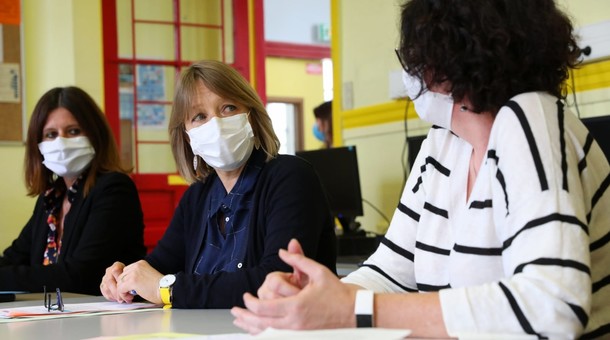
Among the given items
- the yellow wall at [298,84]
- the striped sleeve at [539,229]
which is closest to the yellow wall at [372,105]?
the striped sleeve at [539,229]

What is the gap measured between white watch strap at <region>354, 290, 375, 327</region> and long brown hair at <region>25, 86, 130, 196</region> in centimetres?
184

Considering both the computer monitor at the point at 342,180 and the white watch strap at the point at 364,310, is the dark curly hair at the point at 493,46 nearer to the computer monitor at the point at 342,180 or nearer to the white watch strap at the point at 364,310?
the white watch strap at the point at 364,310

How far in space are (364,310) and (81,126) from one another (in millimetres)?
1947

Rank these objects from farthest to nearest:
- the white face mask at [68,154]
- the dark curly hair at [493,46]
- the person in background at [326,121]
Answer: the person in background at [326,121] < the white face mask at [68,154] < the dark curly hair at [493,46]

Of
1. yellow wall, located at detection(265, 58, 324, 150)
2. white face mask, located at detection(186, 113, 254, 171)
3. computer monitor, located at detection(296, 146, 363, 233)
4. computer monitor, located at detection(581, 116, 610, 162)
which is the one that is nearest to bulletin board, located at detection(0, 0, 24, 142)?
computer monitor, located at detection(296, 146, 363, 233)

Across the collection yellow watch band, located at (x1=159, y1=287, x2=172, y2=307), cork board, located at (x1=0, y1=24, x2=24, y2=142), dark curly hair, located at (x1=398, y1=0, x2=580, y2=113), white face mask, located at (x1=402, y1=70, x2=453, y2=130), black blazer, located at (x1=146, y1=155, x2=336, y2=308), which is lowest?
yellow watch band, located at (x1=159, y1=287, x2=172, y2=307)

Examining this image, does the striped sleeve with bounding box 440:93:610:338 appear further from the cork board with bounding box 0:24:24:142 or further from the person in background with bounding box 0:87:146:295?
the cork board with bounding box 0:24:24:142

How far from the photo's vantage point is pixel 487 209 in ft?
3.89

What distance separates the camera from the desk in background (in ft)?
4.39

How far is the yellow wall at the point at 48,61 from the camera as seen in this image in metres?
4.77

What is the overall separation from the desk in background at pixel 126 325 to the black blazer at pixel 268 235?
0.05 m

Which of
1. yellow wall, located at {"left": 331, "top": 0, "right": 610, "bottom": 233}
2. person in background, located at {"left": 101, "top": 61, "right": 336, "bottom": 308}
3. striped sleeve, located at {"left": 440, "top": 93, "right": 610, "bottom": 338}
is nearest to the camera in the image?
striped sleeve, located at {"left": 440, "top": 93, "right": 610, "bottom": 338}

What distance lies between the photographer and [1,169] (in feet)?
15.5

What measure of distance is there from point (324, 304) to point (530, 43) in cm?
50
